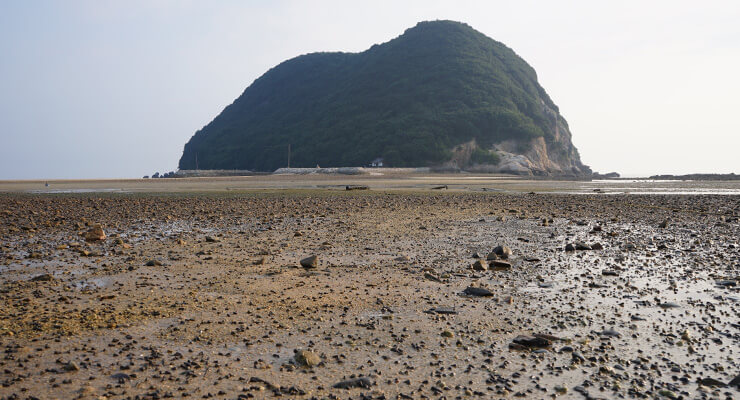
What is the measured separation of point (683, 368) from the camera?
522 cm

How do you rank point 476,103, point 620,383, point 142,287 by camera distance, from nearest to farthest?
point 620,383 → point 142,287 → point 476,103

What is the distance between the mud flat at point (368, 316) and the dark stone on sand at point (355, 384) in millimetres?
13

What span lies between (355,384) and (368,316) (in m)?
2.25

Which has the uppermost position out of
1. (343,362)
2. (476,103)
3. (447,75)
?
(447,75)

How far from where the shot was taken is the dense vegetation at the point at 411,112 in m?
130

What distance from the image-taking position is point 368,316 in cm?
713

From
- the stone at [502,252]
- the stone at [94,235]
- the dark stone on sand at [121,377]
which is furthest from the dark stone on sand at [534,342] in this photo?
the stone at [94,235]

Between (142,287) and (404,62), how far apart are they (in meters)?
172

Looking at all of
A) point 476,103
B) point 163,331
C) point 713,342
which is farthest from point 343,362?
point 476,103

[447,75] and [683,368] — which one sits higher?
[447,75]

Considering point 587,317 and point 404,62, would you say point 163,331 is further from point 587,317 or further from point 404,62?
point 404,62

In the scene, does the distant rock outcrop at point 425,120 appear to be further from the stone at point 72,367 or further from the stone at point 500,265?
the stone at point 72,367

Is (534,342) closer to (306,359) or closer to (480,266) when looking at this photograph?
(306,359)

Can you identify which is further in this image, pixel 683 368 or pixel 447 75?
pixel 447 75
